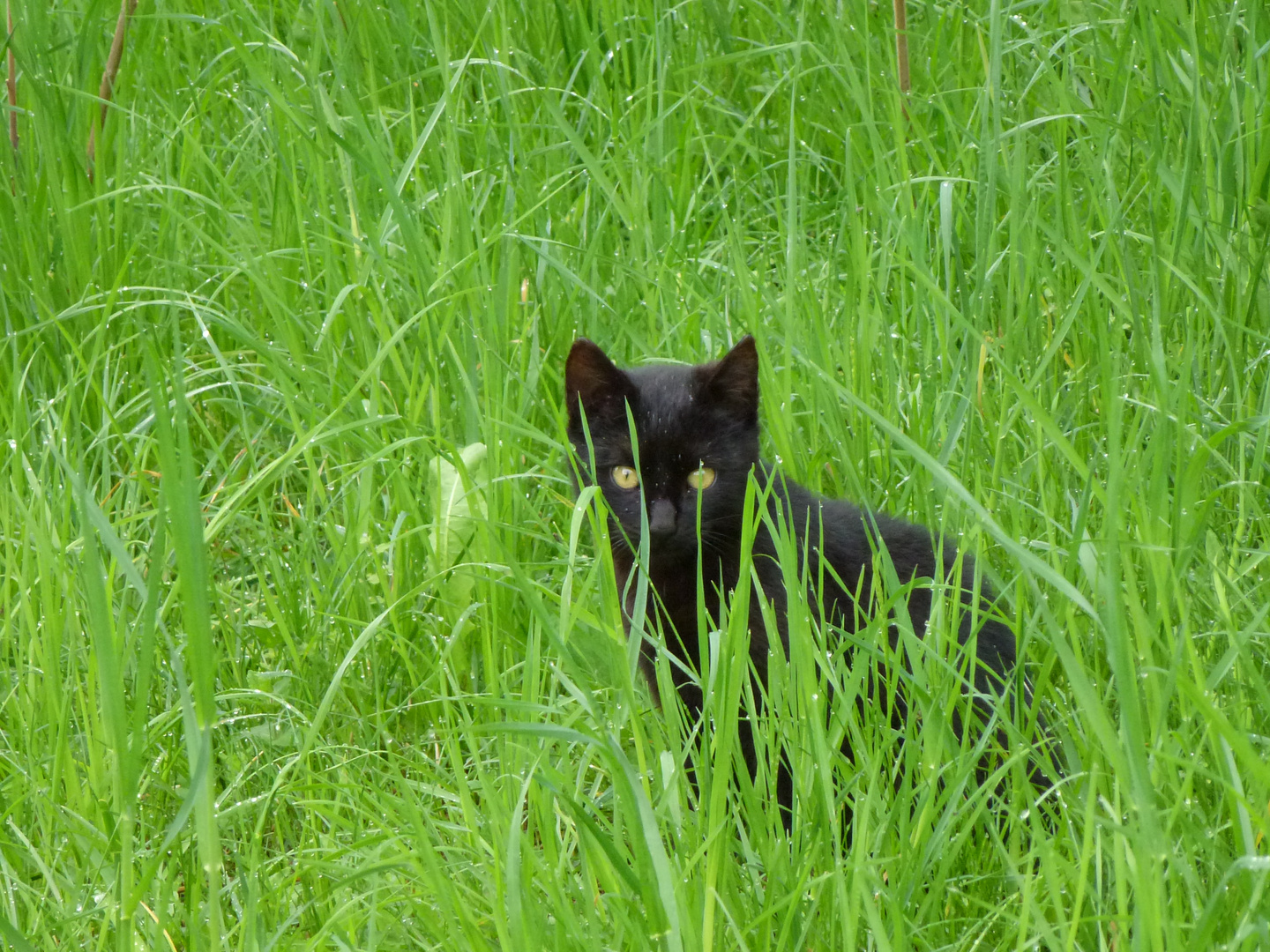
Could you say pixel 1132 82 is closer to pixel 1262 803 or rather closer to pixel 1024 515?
pixel 1024 515

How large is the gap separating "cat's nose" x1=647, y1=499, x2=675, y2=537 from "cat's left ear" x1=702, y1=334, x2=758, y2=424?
233mm

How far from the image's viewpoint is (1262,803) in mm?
1569

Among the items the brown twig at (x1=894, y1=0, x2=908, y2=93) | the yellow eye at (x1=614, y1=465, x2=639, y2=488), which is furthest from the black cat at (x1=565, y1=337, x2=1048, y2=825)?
the brown twig at (x1=894, y1=0, x2=908, y2=93)

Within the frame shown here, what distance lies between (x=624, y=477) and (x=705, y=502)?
0.17m

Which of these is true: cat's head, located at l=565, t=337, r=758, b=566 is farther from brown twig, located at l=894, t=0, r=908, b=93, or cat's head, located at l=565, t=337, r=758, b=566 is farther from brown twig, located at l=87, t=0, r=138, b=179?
brown twig, located at l=87, t=0, r=138, b=179

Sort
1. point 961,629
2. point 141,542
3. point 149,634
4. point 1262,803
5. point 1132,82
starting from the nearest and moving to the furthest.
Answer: point 149,634 → point 1262,803 → point 961,629 → point 141,542 → point 1132,82

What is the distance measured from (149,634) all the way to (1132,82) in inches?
119

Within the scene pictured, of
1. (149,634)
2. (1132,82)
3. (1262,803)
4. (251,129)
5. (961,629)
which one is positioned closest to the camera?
(149,634)

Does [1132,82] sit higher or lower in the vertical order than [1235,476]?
higher

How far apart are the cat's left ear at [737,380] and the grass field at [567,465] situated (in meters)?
0.15

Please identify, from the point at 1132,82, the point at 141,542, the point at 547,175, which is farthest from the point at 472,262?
the point at 1132,82

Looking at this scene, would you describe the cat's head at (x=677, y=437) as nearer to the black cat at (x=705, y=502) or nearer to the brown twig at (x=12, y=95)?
the black cat at (x=705, y=502)

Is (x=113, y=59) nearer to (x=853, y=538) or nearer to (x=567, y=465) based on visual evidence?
(x=567, y=465)

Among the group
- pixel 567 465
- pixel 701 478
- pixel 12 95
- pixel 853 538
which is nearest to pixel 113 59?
pixel 12 95
